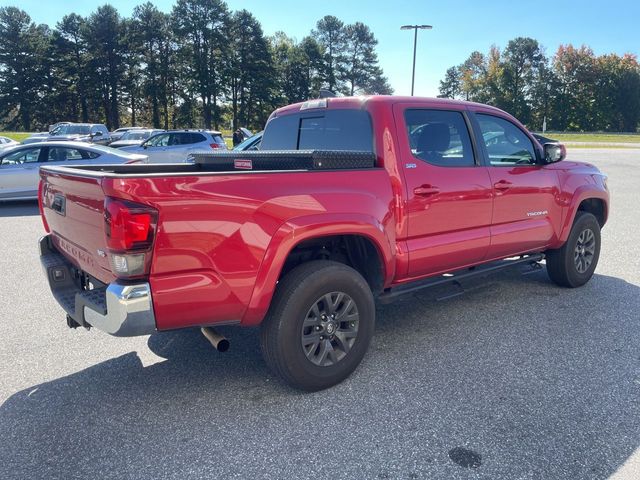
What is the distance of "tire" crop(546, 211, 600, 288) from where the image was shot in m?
5.15

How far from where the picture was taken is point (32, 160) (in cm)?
1136

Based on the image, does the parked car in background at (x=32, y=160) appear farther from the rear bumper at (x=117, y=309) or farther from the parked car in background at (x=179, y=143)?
the rear bumper at (x=117, y=309)

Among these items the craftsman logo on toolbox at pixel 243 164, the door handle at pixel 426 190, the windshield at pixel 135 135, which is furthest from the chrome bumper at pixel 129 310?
the windshield at pixel 135 135

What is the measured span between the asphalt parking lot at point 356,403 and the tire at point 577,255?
1.84ft

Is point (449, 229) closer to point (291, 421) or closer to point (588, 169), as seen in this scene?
point (291, 421)

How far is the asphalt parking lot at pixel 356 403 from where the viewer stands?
2496 millimetres

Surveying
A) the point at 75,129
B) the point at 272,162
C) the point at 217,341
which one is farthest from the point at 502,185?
the point at 75,129

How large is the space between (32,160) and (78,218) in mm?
10058

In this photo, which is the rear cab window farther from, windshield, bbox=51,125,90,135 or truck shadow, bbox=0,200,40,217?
windshield, bbox=51,125,90,135

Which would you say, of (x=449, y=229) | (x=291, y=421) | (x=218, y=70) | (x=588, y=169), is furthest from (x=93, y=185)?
(x=218, y=70)

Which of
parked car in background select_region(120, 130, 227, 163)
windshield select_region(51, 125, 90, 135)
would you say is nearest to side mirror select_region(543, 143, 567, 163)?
parked car in background select_region(120, 130, 227, 163)

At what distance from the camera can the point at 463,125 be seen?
13.7ft

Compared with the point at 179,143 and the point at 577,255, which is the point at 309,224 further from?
the point at 179,143

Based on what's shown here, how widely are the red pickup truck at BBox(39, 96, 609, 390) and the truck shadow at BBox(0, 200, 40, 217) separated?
779 centimetres
